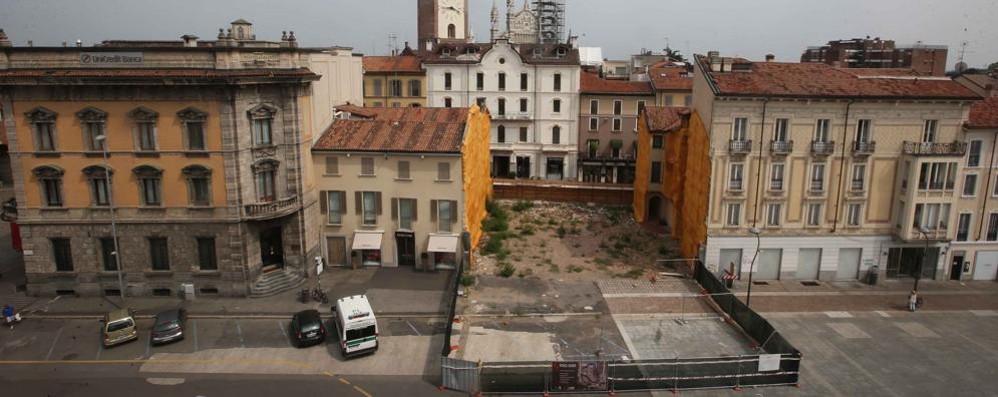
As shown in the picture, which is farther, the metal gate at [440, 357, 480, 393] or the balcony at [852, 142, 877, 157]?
the balcony at [852, 142, 877, 157]

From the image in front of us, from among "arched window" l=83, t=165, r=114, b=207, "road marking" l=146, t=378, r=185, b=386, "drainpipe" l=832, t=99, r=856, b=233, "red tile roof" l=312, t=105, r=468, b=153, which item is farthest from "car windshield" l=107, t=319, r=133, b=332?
"drainpipe" l=832, t=99, r=856, b=233

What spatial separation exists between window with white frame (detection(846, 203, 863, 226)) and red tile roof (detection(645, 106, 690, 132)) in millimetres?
13891

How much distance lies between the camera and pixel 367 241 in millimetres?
41219

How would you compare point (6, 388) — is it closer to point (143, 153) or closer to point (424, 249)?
point (143, 153)

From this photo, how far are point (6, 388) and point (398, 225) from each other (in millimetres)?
21384

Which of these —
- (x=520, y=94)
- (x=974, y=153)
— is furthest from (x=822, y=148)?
(x=520, y=94)

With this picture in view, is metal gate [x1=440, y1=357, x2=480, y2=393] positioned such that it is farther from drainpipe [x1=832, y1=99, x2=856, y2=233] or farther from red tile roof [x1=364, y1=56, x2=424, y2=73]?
red tile roof [x1=364, y1=56, x2=424, y2=73]

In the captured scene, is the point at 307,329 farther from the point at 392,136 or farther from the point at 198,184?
the point at 392,136

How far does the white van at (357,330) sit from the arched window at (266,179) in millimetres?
10647

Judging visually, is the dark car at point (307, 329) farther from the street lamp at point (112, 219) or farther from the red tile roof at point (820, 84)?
the red tile roof at point (820, 84)

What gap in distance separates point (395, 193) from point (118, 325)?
16913mm

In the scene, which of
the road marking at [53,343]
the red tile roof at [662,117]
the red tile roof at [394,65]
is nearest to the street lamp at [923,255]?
the red tile roof at [662,117]

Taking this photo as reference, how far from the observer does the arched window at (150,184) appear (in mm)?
35688

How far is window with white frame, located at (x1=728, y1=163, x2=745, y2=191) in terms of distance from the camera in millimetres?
38938
